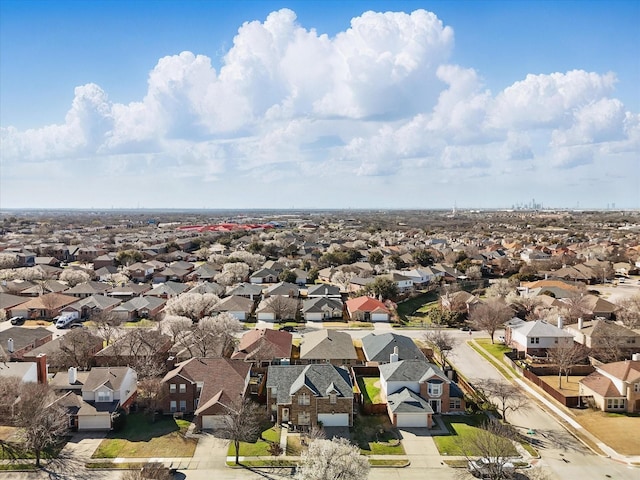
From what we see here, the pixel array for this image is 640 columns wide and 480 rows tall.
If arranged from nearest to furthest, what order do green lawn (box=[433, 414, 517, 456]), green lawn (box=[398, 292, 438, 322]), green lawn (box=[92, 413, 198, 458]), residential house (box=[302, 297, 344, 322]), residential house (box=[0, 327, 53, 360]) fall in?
green lawn (box=[92, 413, 198, 458]), green lawn (box=[433, 414, 517, 456]), residential house (box=[0, 327, 53, 360]), residential house (box=[302, 297, 344, 322]), green lawn (box=[398, 292, 438, 322])

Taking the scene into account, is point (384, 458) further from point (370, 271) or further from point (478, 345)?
point (370, 271)

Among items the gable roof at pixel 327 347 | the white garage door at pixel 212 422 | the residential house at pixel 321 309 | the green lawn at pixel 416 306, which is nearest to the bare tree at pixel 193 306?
the residential house at pixel 321 309

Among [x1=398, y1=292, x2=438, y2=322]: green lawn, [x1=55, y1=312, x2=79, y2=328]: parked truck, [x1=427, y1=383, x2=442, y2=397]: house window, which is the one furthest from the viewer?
[x1=398, y1=292, x2=438, y2=322]: green lawn

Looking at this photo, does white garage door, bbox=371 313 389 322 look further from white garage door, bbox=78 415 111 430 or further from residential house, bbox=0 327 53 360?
white garage door, bbox=78 415 111 430

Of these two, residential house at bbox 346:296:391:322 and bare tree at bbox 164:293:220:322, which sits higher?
bare tree at bbox 164:293:220:322

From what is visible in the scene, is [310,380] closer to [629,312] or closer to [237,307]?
[237,307]

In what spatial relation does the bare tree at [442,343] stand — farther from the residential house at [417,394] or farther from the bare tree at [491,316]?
the residential house at [417,394]

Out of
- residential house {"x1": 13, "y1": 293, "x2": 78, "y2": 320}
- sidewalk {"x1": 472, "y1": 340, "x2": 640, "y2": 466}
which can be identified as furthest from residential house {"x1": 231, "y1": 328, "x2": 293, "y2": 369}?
residential house {"x1": 13, "y1": 293, "x2": 78, "y2": 320}
